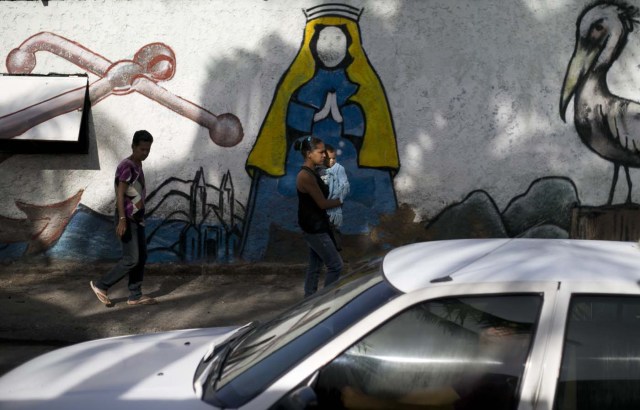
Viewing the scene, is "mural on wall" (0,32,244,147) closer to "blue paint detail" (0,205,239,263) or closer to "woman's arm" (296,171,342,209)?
"blue paint detail" (0,205,239,263)

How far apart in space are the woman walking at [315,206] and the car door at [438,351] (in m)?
3.57

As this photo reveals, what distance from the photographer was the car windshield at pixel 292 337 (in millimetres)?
2863

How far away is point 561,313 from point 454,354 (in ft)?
1.31

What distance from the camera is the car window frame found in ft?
8.83

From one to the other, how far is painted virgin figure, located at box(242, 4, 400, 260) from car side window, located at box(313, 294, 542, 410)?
5.79 m

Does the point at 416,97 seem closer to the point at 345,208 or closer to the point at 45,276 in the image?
the point at 345,208

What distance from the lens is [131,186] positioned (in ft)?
23.4

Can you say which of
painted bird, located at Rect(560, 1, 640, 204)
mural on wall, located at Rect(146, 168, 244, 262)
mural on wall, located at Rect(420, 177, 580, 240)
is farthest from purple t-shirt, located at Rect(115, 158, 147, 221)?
painted bird, located at Rect(560, 1, 640, 204)

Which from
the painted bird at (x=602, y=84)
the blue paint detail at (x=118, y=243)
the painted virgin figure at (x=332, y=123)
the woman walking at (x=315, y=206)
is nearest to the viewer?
the woman walking at (x=315, y=206)

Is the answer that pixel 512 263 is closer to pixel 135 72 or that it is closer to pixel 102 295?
pixel 102 295

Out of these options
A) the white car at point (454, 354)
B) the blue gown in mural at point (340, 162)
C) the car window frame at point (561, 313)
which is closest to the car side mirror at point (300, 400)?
the white car at point (454, 354)

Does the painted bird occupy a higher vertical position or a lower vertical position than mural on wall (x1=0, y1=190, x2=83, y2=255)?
higher

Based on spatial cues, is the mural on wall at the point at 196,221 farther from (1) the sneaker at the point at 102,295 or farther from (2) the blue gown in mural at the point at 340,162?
(1) the sneaker at the point at 102,295

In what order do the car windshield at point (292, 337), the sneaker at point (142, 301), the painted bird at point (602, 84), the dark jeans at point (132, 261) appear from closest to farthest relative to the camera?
the car windshield at point (292, 337)
the dark jeans at point (132, 261)
the sneaker at point (142, 301)
the painted bird at point (602, 84)
